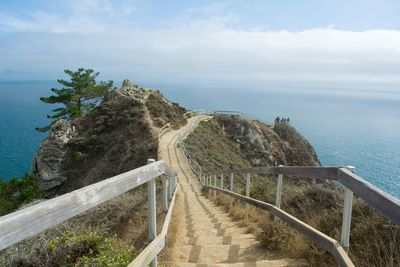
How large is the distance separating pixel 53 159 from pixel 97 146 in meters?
4.65

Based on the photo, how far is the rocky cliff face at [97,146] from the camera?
34.4 m

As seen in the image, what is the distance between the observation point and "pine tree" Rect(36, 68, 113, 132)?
1935 inches

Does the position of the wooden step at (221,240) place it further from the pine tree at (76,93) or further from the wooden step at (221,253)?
the pine tree at (76,93)

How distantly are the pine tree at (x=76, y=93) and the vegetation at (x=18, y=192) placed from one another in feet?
44.1

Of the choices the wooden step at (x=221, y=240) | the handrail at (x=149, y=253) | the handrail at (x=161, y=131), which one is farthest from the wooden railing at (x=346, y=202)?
the handrail at (x=161, y=131)

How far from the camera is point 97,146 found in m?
38.7

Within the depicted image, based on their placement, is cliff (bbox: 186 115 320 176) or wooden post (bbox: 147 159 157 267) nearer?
wooden post (bbox: 147 159 157 267)

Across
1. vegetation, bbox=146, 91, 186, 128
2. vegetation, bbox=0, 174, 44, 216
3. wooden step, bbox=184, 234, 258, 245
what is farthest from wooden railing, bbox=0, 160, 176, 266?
vegetation, bbox=146, 91, 186, 128

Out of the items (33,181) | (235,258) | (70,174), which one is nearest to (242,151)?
(70,174)

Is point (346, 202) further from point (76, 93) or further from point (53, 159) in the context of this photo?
point (76, 93)

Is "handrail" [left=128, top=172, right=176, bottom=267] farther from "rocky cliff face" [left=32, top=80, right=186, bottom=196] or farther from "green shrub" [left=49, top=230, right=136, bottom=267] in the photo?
"rocky cliff face" [left=32, top=80, right=186, bottom=196]

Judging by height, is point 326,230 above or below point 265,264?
above

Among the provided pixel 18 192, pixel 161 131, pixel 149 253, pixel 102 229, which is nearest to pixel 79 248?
pixel 102 229

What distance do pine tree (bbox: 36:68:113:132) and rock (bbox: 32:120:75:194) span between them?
9.51m
